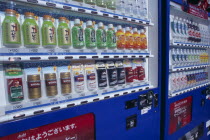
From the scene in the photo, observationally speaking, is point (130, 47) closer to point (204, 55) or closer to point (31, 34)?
point (31, 34)

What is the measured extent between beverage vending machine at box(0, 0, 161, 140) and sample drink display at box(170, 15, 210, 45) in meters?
0.61

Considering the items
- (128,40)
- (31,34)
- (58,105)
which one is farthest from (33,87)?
(128,40)

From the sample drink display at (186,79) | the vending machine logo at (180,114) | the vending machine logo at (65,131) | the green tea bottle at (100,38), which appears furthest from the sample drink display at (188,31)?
the vending machine logo at (65,131)

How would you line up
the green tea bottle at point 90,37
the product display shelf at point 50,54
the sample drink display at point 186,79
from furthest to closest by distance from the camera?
the sample drink display at point 186,79
the green tea bottle at point 90,37
the product display shelf at point 50,54

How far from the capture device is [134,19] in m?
1.84

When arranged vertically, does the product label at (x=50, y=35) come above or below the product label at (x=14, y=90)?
above

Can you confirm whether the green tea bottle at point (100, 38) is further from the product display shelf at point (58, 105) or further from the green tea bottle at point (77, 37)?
the product display shelf at point (58, 105)

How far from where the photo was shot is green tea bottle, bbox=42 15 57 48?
133cm

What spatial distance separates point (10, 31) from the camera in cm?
116

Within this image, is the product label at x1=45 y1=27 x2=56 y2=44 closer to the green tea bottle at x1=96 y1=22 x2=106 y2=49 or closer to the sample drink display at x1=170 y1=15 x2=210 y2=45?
the green tea bottle at x1=96 y1=22 x2=106 y2=49

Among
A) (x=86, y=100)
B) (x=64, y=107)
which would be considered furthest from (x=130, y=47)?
(x=64, y=107)

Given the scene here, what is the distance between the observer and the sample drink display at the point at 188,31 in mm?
2572

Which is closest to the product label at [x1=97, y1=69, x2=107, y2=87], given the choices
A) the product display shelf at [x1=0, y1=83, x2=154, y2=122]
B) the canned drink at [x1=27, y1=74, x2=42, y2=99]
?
the product display shelf at [x1=0, y1=83, x2=154, y2=122]

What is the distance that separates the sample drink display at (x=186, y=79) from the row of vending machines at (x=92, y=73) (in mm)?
20
